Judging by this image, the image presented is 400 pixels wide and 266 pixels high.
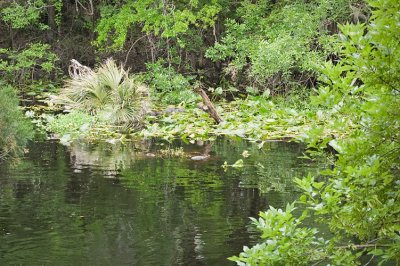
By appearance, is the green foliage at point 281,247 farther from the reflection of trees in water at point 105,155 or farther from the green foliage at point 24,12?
the green foliage at point 24,12

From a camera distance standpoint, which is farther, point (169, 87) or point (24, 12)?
point (24, 12)

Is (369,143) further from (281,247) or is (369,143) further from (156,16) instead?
(156,16)

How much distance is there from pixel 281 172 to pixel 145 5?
10.3m

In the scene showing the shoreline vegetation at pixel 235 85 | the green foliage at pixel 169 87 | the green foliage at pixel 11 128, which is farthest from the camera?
the green foliage at pixel 169 87

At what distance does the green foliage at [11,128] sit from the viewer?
10984 millimetres

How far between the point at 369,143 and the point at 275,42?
14.5 metres

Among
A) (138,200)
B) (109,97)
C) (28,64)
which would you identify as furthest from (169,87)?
(138,200)

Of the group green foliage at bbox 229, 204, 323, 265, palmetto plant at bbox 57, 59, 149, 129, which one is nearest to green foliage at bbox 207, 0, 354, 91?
palmetto plant at bbox 57, 59, 149, 129

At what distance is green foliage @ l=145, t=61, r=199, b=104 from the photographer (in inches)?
709

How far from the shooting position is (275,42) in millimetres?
17625

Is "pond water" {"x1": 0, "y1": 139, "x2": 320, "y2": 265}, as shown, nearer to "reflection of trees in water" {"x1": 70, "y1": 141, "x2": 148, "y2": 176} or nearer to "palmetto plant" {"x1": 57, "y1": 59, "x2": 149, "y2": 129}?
"reflection of trees in water" {"x1": 70, "y1": 141, "x2": 148, "y2": 176}

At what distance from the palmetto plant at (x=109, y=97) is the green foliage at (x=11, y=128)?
12.2 ft

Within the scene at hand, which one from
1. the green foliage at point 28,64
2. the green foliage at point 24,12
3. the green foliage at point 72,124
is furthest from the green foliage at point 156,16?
the green foliage at point 72,124

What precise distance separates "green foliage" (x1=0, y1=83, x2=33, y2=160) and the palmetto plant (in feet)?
12.2
